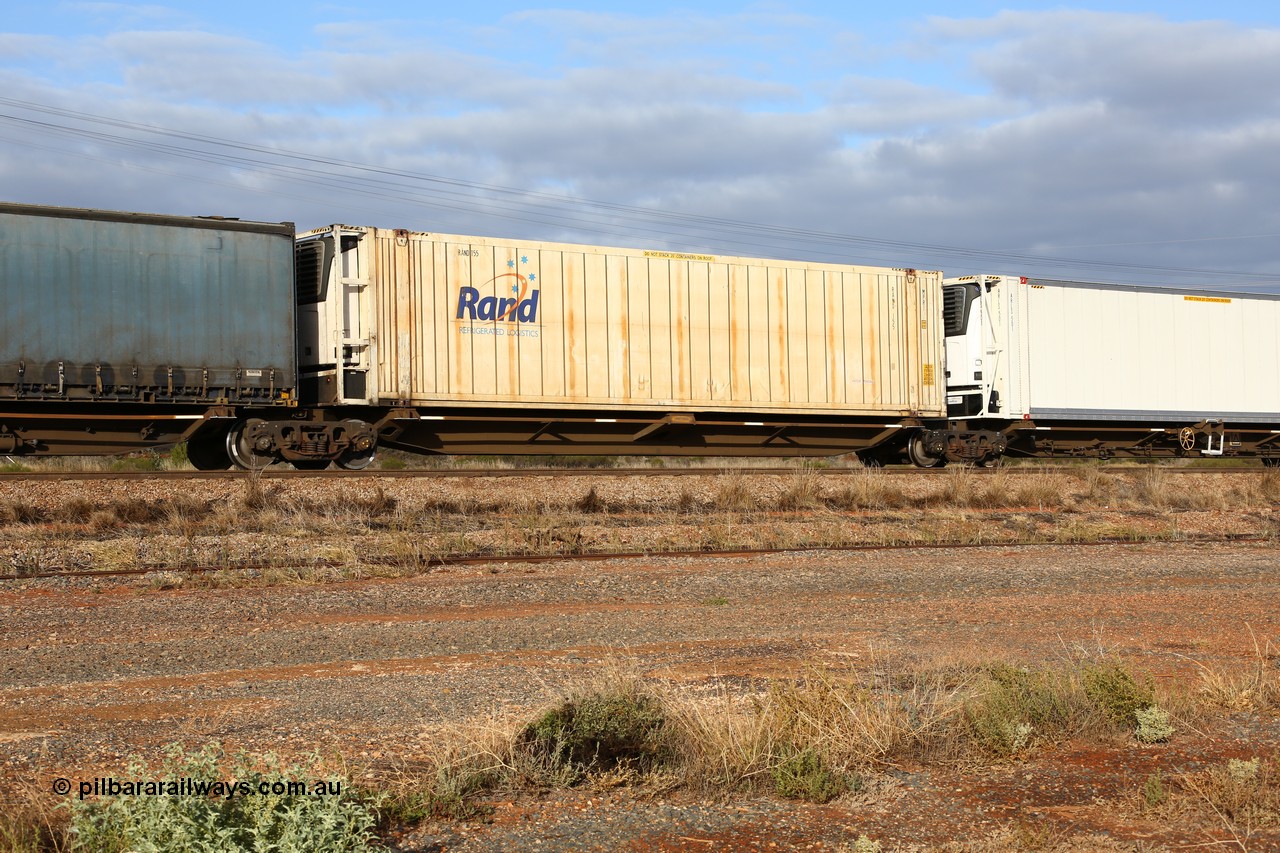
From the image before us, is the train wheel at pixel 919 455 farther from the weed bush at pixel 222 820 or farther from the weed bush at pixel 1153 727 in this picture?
the weed bush at pixel 222 820

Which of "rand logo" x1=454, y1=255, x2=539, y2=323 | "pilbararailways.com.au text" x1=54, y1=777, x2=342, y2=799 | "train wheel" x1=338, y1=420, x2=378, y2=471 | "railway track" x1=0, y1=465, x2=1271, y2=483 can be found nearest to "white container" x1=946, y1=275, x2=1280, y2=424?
"railway track" x1=0, y1=465, x2=1271, y2=483

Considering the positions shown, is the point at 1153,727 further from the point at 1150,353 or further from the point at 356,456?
the point at 1150,353

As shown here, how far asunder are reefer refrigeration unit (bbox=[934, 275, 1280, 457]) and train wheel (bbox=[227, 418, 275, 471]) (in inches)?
492

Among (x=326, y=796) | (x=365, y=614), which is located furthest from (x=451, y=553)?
(x=326, y=796)

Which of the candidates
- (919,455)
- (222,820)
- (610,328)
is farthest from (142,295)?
(919,455)

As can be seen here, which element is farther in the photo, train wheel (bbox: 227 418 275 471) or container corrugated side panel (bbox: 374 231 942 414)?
container corrugated side panel (bbox: 374 231 942 414)

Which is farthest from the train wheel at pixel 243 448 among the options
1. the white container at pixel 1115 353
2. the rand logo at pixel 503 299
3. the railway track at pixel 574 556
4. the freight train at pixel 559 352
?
the white container at pixel 1115 353

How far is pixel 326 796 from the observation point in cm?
404

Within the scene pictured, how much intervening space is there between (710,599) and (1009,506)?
1001 cm

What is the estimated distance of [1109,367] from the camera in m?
22.2

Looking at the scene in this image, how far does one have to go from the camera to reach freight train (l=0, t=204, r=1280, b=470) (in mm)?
15438

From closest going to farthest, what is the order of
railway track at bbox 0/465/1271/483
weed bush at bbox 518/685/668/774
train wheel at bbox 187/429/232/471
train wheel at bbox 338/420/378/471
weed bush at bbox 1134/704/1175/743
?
weed bush at bbox 518/685/668/774 < weed bush at bbox 1134/704/1175/743 < railway track at bbox 0/465/1271/483 < train wheel at bbox 187/429/232/471 < train wheel at bbox 338/420/378/471

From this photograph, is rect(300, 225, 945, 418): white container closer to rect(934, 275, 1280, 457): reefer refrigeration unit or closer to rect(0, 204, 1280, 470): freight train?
rect(0, 204, 1280, 470): freight train

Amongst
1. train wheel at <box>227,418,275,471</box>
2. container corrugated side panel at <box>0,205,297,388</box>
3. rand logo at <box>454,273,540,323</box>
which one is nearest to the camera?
container corrugated side panel at <box>0,205,297,388</box>
